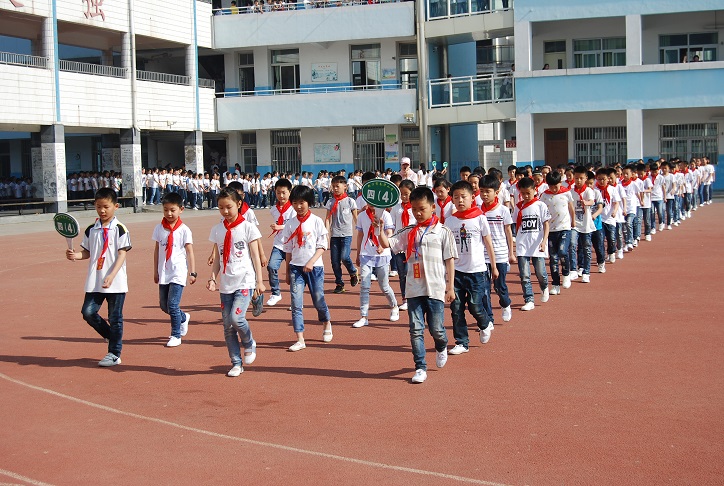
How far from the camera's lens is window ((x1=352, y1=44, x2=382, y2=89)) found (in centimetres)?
4128

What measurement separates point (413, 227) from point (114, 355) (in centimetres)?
334

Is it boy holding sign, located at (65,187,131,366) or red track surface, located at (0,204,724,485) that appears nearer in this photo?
red track surface, located at (0,204,724,485)

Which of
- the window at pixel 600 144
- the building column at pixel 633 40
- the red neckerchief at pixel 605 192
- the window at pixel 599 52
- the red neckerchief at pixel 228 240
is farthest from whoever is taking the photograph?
the window at pixel 600 144

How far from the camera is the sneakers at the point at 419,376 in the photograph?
26.5 feet

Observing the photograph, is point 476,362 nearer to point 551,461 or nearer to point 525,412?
point 525,412

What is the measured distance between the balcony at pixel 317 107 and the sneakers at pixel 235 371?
105 feet

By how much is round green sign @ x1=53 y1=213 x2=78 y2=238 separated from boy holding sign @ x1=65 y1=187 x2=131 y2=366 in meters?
0.20

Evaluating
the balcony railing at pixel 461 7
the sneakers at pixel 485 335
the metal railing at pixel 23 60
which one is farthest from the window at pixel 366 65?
the sneakers at pixel 485 335

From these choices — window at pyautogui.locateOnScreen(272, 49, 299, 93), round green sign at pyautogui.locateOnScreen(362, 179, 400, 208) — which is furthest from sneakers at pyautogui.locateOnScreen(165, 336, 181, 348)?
window at pyautogui.locateOnScreen(272, 49, 299, 93)

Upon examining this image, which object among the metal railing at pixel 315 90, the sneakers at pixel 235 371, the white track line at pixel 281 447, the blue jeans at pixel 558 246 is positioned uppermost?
the metal railing at pixel 315 90

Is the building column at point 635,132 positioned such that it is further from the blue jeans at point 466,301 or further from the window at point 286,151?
the blue jeans at point 466,301

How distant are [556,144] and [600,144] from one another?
183 centimetres

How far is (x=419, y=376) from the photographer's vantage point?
8102mm

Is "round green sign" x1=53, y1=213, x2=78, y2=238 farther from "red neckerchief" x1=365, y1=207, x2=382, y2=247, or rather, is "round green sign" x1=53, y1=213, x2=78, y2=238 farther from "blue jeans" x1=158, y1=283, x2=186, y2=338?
"red neckerchief" x1=365, y1=207, x2=382, y2=247
